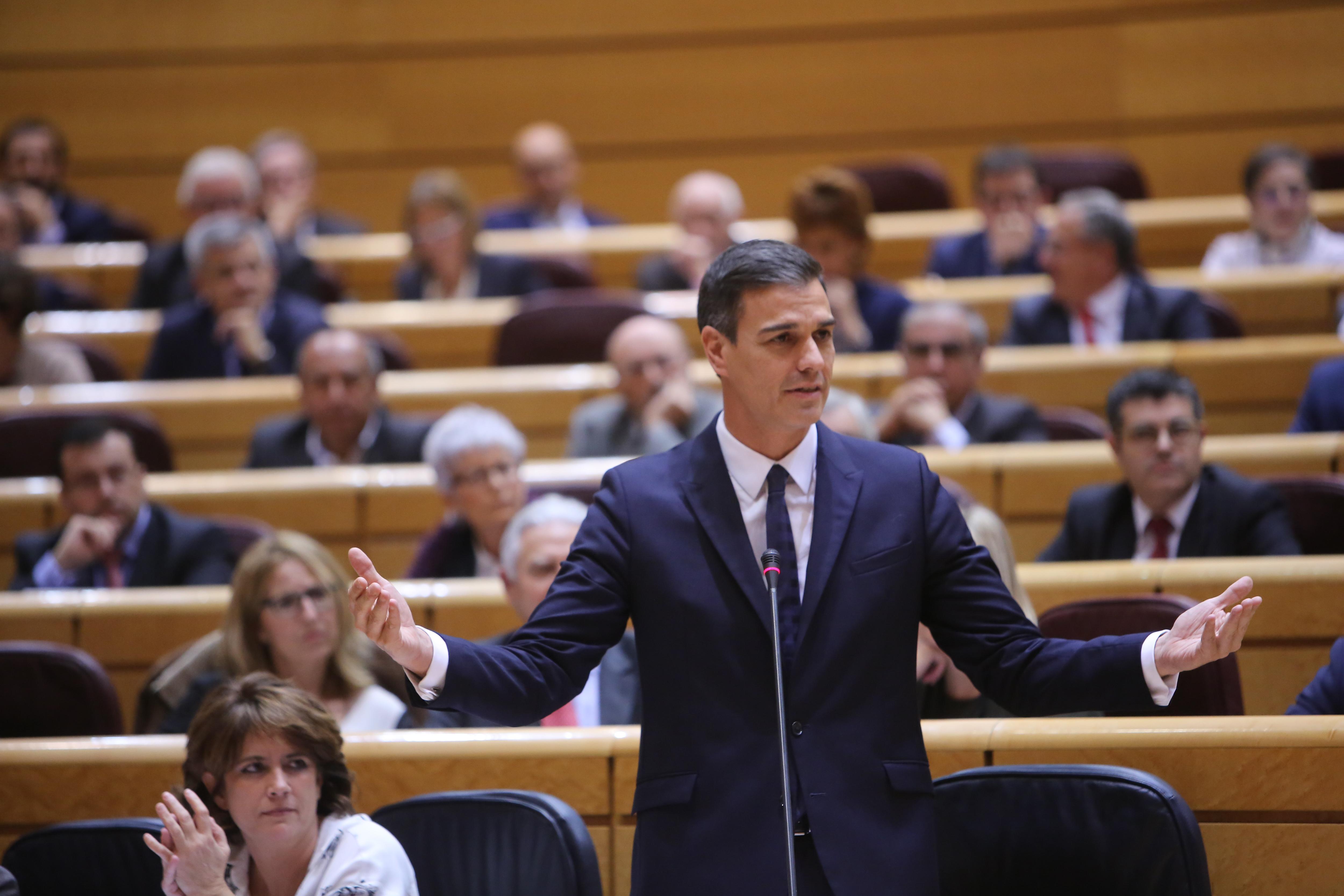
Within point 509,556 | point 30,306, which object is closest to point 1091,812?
point 509,556

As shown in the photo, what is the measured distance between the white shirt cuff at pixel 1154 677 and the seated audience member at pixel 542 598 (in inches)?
38.4

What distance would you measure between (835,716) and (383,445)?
2265 millimetres

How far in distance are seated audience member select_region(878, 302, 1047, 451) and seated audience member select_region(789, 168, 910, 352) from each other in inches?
19.5

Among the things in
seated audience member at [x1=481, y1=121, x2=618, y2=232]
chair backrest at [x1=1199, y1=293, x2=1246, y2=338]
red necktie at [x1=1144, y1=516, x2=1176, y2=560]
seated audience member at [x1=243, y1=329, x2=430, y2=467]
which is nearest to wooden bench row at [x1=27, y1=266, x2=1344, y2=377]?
chair backrest at [x1=1199, y1=293, x2=1246, y2=338]

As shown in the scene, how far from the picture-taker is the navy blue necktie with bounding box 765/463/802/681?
4.49ft

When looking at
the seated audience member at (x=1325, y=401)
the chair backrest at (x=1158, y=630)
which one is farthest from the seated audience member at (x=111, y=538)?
the seated audience member at (x=1325, y=401)

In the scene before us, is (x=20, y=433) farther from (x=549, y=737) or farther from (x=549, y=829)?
(x=549, y=829)

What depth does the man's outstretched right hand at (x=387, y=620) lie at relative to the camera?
124 centimetres

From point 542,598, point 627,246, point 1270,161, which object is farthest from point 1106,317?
point 542,598

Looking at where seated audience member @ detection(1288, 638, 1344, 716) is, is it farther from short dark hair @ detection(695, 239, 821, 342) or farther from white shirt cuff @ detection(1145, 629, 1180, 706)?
short dark hair @ detection(695, 239, 821, 342)

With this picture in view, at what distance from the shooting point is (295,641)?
90.3 inches

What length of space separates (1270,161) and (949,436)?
5.53 ft

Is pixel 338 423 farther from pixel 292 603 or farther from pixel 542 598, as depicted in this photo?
pixel 542 598

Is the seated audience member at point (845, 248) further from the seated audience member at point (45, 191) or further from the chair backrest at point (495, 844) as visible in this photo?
the seated audience member at point (45, 191)
